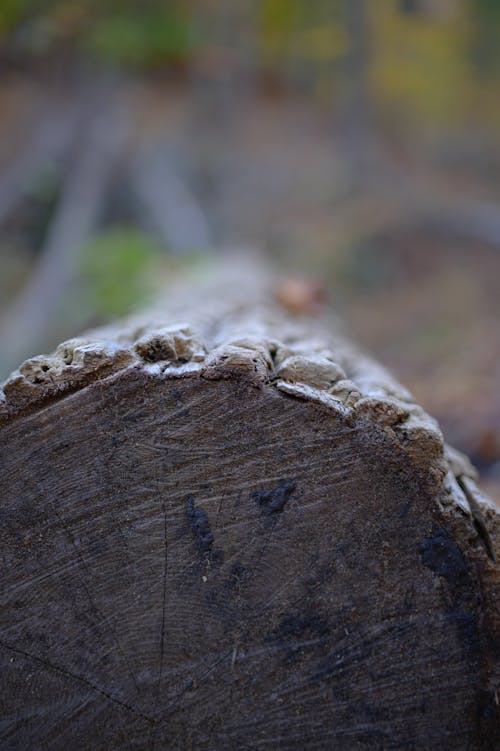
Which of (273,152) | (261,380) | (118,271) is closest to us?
(261,380)

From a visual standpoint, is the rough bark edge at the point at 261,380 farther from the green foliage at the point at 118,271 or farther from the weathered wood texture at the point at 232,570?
the green foliage at the point at 118,271

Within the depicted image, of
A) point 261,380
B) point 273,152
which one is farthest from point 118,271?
A: point 273,152

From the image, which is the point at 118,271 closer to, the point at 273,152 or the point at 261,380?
the point at 261,380

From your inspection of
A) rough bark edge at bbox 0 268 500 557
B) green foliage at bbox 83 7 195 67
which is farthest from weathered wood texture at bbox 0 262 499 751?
green foliage at bbox 83 7 195 67

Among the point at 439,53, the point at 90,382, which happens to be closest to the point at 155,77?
the point at 439,53

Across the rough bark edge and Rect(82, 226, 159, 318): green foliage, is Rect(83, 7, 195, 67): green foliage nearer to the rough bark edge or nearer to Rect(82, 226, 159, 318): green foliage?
Rect(82, 226, 159, 318): green foliage
